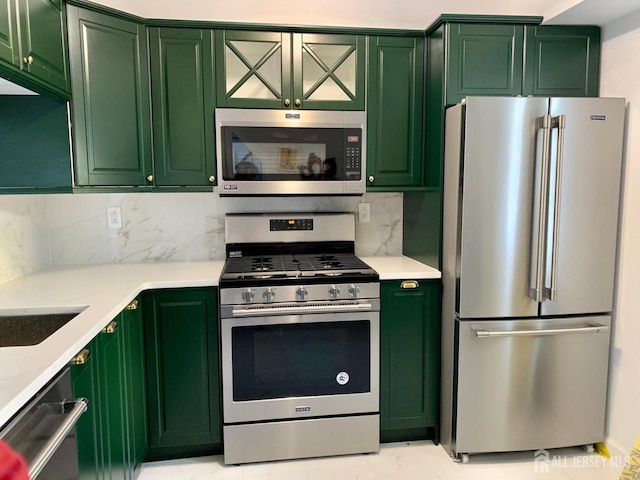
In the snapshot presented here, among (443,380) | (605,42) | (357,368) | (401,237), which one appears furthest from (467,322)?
(605,42)

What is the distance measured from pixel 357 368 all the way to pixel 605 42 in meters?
2.03

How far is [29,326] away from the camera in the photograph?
5.10ft

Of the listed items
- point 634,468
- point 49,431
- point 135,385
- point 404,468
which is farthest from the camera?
point 404,468

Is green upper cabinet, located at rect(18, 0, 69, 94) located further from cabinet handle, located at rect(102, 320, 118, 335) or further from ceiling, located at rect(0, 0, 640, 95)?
cabinet handle, located at rect(102, 320, 118, 335)

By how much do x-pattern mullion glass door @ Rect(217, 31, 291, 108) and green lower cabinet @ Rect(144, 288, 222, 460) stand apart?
0.99 m

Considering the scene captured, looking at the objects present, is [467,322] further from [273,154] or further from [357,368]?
[273,154]

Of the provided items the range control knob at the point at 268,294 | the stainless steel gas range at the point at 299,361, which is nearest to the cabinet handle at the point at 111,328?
the stainless steel gas range at the point at 299,361

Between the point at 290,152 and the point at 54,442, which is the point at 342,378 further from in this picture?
the point at 54,442

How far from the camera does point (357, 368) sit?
7.10 ft

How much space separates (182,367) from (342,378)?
78cm

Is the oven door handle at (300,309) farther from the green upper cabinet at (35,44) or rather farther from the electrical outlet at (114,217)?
the green upper cabinet at (35,44)

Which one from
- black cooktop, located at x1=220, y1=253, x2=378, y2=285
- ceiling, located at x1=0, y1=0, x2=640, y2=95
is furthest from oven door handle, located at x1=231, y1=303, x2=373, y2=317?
ceiling, located at x1=0, y1=0, x2=640, y2=95

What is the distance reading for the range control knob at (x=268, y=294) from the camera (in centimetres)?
204

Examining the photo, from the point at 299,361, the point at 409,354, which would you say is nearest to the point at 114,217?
the point at 299,361
